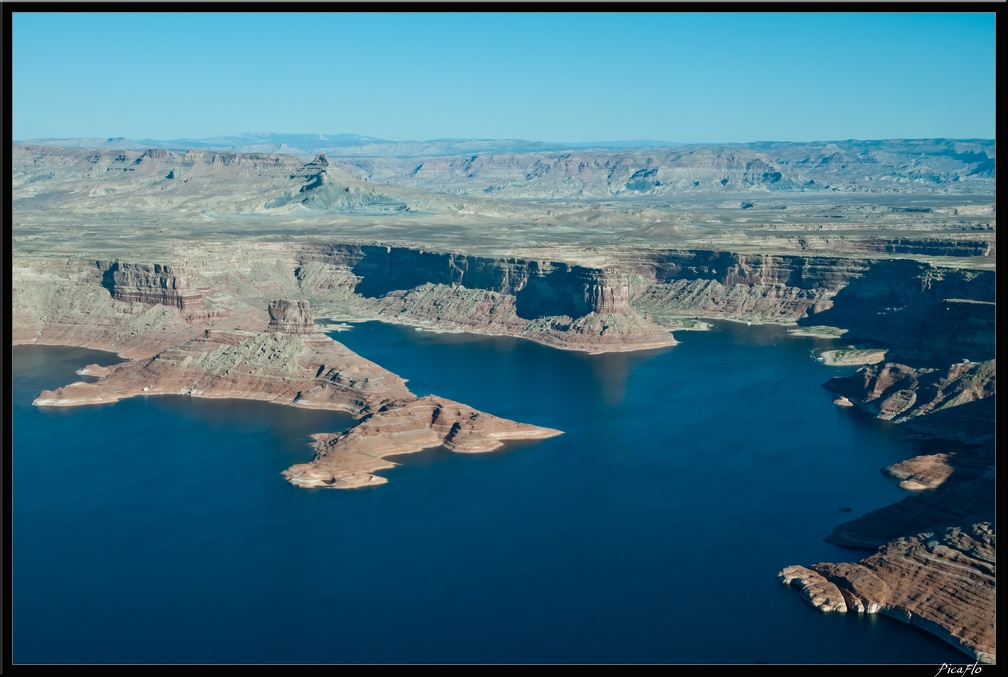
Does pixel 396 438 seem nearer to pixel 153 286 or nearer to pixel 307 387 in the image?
pixel 307 387

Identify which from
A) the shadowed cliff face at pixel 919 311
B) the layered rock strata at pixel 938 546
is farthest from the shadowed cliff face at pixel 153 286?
the layered rock strata at pixel 938 546

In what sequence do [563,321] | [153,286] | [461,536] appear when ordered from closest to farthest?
[461,536]
[153,286]
[563,321]

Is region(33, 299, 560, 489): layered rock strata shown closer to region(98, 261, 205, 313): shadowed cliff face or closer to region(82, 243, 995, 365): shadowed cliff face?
region(98, 261, 205, 313): shadowed cliff face

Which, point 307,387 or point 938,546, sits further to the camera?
point 307,387

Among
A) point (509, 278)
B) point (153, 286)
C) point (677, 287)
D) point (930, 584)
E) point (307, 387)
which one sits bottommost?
point (677, 287)

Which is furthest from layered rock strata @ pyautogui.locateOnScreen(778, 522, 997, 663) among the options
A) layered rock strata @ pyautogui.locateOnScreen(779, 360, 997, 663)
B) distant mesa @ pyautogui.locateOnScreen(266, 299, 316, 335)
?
distant mesa @ pyautogui.locateOnScreen(266, 299, 316, 335)

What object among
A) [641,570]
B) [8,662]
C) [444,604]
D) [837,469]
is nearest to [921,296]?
[837,469]

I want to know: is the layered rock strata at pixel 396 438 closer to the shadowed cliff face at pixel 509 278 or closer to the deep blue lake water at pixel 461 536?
the deep blue lake water at pixel 461 536

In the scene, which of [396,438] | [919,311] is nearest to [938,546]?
[396,438]

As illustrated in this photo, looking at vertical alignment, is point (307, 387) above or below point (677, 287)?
above
